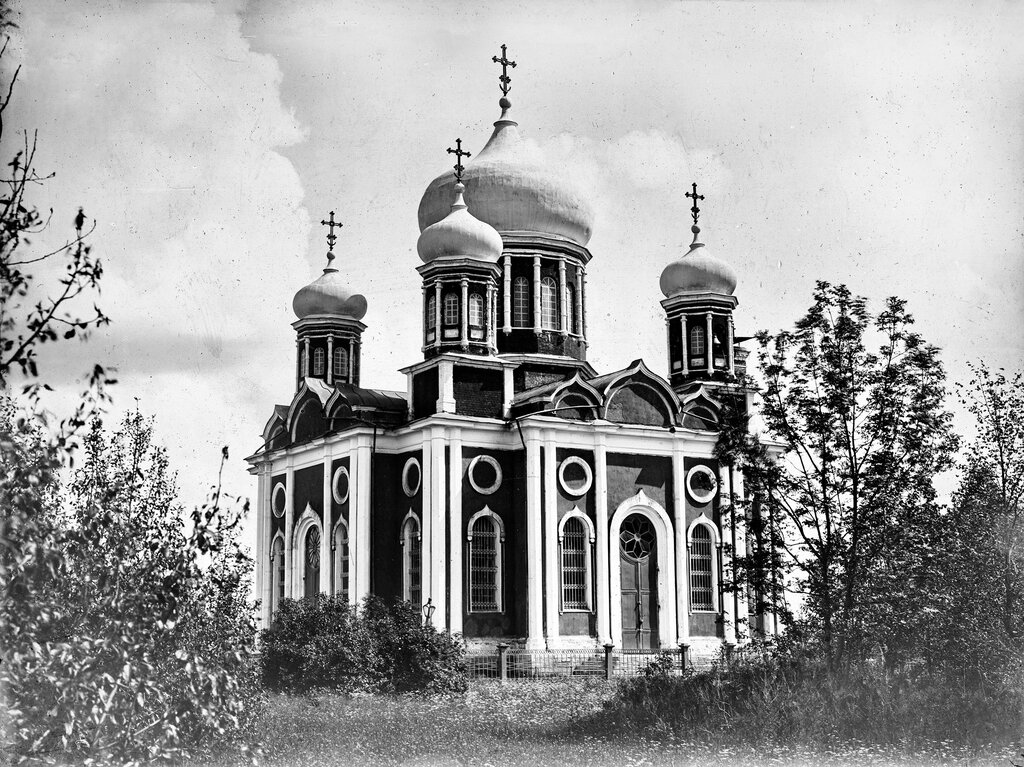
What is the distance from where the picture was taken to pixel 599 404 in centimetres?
2989

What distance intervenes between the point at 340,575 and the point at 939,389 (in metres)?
17.6

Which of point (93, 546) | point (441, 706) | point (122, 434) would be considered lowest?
point (441, 706)

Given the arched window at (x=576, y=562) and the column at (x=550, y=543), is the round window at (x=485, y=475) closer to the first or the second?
the column at (x=550, y=543)

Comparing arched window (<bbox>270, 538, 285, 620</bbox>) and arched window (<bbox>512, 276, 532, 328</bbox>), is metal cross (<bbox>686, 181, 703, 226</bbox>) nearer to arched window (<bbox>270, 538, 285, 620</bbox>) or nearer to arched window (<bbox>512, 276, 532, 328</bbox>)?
arched window (<bbox>512, 276, 532, 328</bbox>)

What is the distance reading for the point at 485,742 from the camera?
1603 centimetres

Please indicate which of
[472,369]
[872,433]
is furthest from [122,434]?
[472,369]

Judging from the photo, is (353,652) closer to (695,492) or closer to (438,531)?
(438,531)

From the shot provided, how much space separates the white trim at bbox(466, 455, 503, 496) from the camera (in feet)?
95.8

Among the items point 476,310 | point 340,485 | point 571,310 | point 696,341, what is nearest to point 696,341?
point 696,341

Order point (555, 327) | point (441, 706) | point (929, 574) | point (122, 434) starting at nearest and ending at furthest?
point (122, 434) < point (929, 574) < point (441, 706) < point (555, 327)

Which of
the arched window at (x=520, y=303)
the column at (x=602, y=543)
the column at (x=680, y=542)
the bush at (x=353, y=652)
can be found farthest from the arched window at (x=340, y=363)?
the bush at (x=353, y=652)

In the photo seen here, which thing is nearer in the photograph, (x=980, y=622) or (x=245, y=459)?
(x=980, y=622)

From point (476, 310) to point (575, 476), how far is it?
4.76 meters

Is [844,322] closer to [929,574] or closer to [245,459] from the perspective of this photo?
[929,574]
